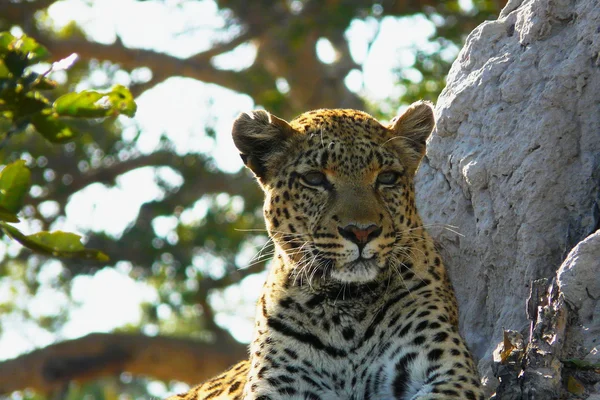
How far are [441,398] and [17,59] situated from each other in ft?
9.58

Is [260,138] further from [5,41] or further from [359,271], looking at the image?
[5,41]

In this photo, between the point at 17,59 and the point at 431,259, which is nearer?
the point at 17,59

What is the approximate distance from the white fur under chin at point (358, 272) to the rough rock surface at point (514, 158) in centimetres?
87

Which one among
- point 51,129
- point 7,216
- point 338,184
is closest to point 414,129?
point 338,184

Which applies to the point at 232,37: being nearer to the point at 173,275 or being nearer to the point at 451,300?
the point at 173,275

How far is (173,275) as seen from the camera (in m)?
18.4

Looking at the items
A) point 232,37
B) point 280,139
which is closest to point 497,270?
point 280,139

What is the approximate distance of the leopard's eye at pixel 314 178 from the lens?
7129mm

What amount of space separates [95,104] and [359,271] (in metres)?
2.32

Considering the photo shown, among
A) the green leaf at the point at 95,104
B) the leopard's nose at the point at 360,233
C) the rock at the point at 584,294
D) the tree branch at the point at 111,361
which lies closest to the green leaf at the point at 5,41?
the green leaf at the point at 95,104

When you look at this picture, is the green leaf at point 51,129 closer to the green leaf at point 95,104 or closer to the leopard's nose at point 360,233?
the green leaf at point 95,104

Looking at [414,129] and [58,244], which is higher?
[414,129]

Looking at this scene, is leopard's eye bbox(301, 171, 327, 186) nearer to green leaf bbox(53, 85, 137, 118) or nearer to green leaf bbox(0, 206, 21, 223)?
green leaf bbox(53, 85, 137, 118)

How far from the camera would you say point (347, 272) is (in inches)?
264
